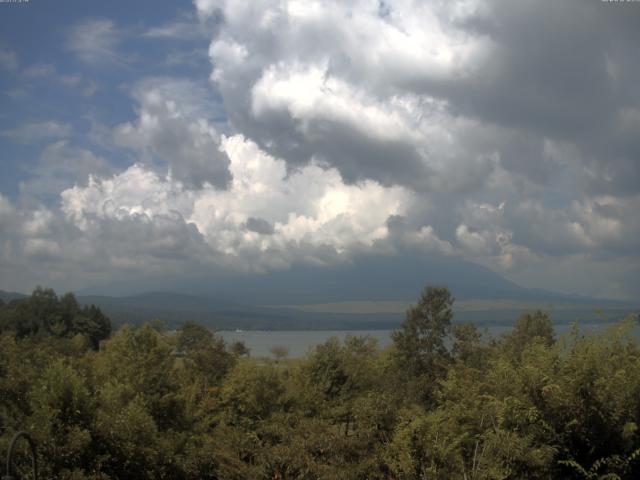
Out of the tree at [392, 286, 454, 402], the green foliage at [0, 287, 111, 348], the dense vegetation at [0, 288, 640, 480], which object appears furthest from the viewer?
the green foliage at [0, 287, 111, 348]

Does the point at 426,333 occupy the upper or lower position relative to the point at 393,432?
upper

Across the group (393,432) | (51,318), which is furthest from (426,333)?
(51,318)

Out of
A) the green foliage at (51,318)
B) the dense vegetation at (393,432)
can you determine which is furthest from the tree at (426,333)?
the green foliage at (51,318)

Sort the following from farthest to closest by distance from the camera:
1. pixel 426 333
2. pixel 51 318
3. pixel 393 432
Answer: pixel 51 318, pixel 426 333, pixel 393 432

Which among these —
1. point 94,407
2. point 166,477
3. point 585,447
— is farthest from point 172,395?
point 585,447

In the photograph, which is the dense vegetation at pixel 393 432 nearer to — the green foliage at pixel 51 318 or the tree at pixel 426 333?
the tree at pixel 426 333

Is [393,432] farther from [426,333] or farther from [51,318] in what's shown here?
[51,318]

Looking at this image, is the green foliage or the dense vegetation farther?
the green foliage

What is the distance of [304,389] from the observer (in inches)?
1210

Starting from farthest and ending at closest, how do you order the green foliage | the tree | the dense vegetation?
the green foliage → the tree → the dense vegetation

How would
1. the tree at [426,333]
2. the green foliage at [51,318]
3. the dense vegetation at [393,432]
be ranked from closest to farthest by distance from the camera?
1. the dense vegetation at [393,432]
2. the tree at [426,333]
3. the green foliage at [51,318]

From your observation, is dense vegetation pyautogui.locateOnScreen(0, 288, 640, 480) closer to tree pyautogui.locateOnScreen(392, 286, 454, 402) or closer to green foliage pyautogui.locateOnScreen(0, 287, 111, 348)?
tree pyautogui.locateOnScreen(392, 286, 454, 402)

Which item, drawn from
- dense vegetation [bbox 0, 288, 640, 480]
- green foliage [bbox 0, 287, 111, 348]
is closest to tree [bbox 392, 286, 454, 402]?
dense vegetation [bbox 0, 288, 640, 480]

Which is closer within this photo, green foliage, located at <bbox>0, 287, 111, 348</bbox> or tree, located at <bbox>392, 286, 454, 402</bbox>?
A: tree, located at <bbox>392, 286, 454, 402</bbox>
